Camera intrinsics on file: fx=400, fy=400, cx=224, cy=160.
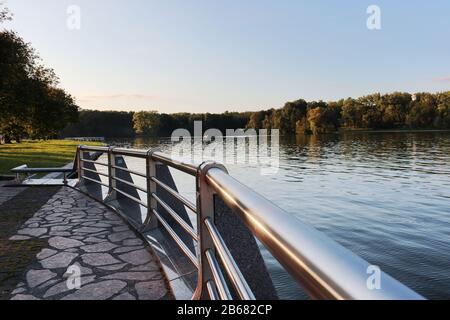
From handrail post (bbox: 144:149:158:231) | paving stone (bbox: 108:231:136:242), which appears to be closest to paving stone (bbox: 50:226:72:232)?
paving stone (bbox: 108:231:136:242)

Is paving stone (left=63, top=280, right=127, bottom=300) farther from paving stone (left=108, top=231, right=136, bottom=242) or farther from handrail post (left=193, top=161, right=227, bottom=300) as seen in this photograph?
paving stone (left=108, top=231, right=136, bottom=242)

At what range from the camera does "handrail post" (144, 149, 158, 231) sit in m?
5.20

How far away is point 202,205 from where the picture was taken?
2.70 m

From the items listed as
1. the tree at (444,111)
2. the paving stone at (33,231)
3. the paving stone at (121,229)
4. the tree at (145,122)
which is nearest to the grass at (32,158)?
the paving stone at (33,231)

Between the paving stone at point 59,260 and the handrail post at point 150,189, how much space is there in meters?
1.10

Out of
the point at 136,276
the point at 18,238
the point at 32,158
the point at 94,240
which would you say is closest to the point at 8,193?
the point at 18,238

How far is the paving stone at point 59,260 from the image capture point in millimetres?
4534

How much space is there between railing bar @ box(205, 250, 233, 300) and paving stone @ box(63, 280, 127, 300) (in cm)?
158

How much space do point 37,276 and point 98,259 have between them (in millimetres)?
726

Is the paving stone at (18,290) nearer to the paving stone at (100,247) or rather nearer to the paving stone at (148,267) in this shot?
the paving stone at (148,267)

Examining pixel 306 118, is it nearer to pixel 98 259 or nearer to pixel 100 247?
pixel 100 247

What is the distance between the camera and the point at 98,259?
4750mm
